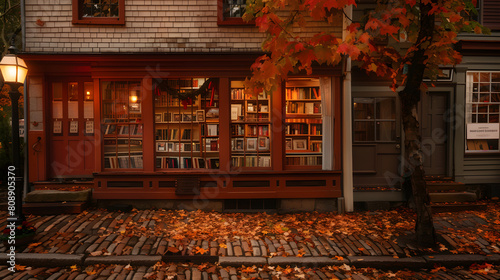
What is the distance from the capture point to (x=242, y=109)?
878cm

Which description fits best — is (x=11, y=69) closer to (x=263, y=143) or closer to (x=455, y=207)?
(x=263, y=143)

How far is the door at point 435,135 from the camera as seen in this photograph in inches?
369

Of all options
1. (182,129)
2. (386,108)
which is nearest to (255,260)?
(182,129)

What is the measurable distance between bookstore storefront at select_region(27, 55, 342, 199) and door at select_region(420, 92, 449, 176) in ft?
9.93

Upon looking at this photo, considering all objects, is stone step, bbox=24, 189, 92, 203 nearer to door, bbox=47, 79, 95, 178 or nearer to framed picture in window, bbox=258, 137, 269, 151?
door, bbox=47, 79, 95, 178

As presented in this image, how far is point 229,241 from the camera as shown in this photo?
6.34 meters

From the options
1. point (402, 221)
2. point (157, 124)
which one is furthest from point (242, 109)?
point (402, 221)

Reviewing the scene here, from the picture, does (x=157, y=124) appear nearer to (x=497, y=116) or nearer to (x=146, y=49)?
(x=146, y=49)

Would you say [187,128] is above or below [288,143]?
above

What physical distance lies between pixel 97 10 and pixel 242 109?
490 cm

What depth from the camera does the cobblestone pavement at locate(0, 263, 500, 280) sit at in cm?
514

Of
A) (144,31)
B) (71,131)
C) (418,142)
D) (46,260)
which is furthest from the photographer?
(71,131)

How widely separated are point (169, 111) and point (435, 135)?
26.5 feet

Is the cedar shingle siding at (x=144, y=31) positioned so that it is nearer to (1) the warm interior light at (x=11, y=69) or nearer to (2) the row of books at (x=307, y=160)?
(1) the warm interior light at (x=11, y=69)
